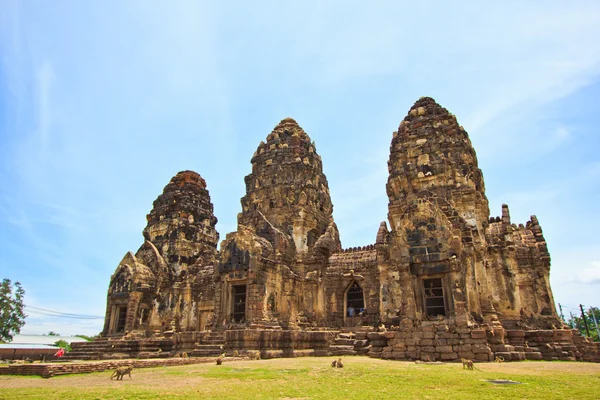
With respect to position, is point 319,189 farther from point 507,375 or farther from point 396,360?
point 507,375

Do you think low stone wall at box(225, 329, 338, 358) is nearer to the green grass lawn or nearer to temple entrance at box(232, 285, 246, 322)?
temple entrance at box(232, 285, 246, 322)

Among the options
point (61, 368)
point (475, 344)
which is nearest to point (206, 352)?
point (61, 368)

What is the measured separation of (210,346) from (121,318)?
1077cm

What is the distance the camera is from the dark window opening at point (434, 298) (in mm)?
15953

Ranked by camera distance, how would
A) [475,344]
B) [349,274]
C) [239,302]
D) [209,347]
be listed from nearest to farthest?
1. [475,344]
2. [209,347]
3. [239,302]
4. [349,274]

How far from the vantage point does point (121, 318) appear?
26.9m

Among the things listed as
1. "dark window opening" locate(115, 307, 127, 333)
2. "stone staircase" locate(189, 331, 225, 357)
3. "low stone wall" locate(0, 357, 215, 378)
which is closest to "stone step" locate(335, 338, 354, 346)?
"stone staircase" locate(189, 331, 225, 357)

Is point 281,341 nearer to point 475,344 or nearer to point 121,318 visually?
point 475,344

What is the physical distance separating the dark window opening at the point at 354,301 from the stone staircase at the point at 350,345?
2.58m

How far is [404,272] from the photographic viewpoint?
1616cm

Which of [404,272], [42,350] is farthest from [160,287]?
[404,272]

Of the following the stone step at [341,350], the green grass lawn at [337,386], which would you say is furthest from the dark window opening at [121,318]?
the green grass lawn at [337,386]

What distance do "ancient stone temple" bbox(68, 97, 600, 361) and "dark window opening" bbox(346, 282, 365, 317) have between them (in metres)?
0.06

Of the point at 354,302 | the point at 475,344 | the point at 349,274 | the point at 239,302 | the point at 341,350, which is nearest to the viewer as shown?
the point at 475,344
